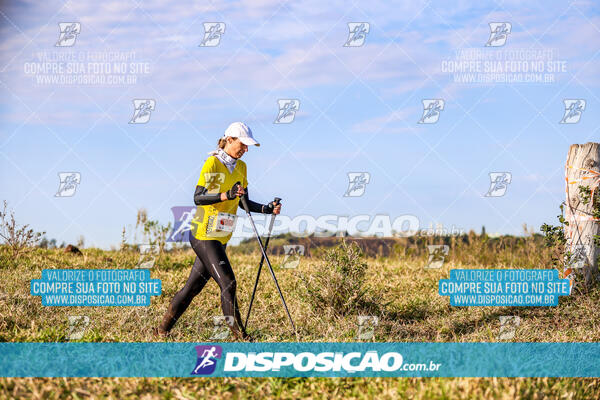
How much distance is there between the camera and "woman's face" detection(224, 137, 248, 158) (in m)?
6.85

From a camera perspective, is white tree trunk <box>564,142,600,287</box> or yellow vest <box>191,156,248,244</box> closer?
yellow vest <box>191,156,248,244</box>

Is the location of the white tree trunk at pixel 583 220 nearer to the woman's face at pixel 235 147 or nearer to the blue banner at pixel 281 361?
the blue banner at pixel 281 361

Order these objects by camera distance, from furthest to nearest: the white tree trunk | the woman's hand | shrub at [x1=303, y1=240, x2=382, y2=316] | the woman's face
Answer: the white tree trunk < shrub at [x1=303, y1=240, x2=382, y2=316] < the woman's face < the woman's hand

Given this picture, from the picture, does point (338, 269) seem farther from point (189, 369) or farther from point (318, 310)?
point (189, 369)

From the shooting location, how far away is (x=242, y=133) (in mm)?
6750

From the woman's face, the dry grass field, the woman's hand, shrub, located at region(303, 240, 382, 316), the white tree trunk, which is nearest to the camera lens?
the dry grass field

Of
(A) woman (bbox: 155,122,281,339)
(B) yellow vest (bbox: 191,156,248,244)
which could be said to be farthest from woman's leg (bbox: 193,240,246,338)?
(B) yellow vest (bbox: 191,156,248,244)

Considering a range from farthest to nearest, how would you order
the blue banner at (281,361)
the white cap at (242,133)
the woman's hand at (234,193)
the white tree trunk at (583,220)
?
the white tree trunk at (583,220), the white cap at (242,133), the woman's hand at (234,193), the blue banner at (281,361)

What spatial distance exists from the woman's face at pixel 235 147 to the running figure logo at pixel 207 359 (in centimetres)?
213

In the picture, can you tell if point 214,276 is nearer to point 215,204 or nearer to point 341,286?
point 215,204

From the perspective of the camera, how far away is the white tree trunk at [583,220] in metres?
8.95

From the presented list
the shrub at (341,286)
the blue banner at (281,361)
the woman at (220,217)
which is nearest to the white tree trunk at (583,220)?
the blue banner at (281,361)

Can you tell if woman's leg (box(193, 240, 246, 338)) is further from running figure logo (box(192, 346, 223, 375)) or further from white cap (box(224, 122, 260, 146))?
white cap (box(224, 122, 260, 146))

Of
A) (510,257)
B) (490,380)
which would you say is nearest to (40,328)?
(490,380)
